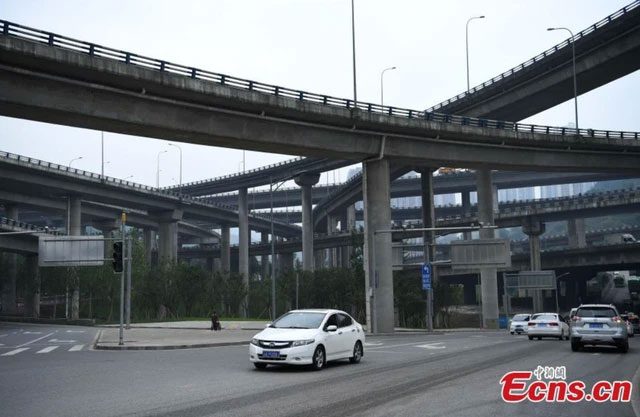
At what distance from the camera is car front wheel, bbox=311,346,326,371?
1760 cm

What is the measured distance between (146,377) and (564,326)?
24.2 meters

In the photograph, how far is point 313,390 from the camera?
1366 cm

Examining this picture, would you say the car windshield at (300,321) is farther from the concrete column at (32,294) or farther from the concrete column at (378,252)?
the concrete column at (32,294)

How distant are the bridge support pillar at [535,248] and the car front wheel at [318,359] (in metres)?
74.9

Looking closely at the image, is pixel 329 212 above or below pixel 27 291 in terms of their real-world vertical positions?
above

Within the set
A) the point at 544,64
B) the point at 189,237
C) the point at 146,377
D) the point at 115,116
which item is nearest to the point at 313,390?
the point at 146,377

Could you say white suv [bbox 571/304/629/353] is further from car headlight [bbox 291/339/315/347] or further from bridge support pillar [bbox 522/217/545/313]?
bridge support pillar [bbox 522/217/545/313]

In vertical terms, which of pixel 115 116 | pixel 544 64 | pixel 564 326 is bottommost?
pixel 564 326

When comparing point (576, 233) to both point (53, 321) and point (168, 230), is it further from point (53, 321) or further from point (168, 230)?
point (53, 321)

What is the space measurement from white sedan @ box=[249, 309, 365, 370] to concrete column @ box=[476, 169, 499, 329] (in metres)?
44.1

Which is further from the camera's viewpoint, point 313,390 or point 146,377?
point 146,377

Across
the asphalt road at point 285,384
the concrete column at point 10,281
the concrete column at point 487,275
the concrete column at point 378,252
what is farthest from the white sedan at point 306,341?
A: the concrete column at point 10,281

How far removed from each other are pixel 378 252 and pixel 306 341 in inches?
1059

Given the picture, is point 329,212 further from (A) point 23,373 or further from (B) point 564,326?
(A) point 23,373
